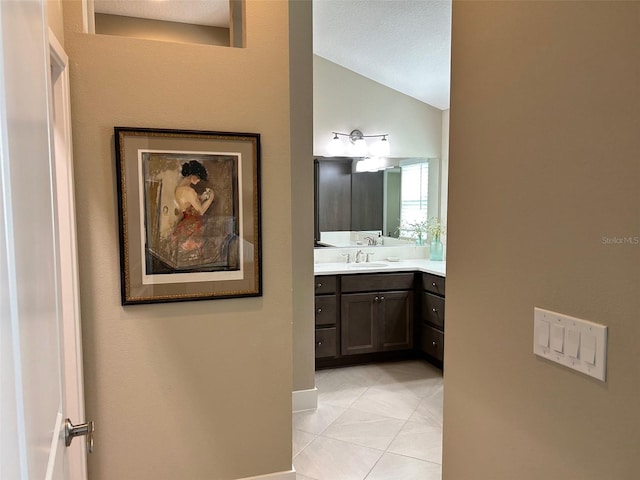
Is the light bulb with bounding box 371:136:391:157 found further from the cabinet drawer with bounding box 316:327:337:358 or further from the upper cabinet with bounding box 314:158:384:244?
the cabinet drawer with bounding box 316:327:337:358

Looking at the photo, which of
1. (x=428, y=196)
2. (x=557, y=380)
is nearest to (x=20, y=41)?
(x=557, y=380)

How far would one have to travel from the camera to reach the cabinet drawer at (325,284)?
3.62 m

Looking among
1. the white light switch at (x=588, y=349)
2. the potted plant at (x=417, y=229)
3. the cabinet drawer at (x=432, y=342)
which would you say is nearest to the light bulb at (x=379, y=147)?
the potted plant at (x=417, y=229)

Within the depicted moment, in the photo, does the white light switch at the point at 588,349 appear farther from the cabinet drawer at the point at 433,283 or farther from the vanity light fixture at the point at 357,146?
the vanity light fixture at the point at 357,146

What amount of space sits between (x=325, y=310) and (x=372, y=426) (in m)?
1.05

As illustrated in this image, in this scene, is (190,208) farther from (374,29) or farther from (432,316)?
(432,316)

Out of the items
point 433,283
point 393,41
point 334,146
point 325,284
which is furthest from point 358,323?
point 393,41

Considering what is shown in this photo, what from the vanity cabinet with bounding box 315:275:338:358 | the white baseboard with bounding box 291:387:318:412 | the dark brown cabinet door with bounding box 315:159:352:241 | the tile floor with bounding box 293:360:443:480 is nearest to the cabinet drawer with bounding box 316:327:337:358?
the vanity cabinet with bounding box 315:275:338:358

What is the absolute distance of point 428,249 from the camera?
179 inches

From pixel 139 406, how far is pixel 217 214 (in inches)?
37.4

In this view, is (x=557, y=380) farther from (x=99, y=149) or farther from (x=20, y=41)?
(x=99, y=149)

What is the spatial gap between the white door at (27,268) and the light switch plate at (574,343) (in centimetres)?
96

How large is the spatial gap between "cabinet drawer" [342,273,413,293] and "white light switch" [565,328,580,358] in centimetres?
280

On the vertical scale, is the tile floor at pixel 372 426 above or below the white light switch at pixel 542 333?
below
